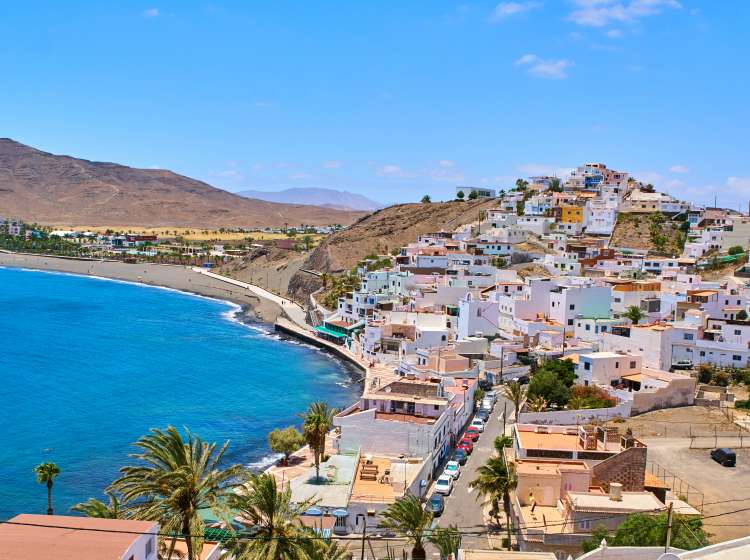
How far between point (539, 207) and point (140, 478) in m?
71.8

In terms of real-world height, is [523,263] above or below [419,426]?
above

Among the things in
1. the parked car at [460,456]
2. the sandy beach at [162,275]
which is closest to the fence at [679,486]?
the parked car at [460,456]

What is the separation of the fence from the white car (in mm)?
8651

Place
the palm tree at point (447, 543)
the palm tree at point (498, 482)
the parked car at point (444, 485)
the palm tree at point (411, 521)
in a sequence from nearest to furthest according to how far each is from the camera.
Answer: the palm tree at point (447, 543), the palm tree at point (411, 521), the palm tree at point (498, 482), the parked car at point (444, 485)

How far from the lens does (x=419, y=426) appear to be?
92.7 ft

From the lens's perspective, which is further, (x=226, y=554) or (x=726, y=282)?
(x=726, y=282)

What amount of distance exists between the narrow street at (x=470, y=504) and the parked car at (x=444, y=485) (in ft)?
0.67

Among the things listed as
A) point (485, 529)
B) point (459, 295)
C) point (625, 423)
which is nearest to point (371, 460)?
point (485, 529)

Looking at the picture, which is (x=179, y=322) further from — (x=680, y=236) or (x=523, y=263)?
(x=680, y=236)

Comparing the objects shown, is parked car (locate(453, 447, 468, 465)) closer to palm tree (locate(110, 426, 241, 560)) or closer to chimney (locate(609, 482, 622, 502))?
chimney (locate(609, 482, 622, 502))

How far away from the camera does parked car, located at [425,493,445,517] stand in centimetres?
2365

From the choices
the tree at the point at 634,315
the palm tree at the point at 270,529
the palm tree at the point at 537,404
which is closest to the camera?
the palm tree at the point at 270,529

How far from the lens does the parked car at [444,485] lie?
25422 millimetres

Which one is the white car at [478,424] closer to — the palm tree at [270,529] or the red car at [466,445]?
the red car at [466,445]
